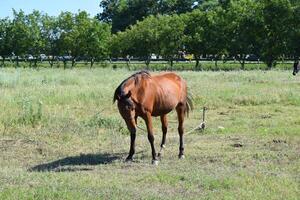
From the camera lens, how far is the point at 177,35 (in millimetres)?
58062

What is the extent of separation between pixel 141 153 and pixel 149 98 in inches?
56.6

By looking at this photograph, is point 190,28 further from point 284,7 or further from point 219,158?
point 219,158

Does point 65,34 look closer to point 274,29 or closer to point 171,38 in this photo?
point 171,38

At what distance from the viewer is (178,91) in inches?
452

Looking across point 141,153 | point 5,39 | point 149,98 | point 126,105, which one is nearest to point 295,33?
point 5,39

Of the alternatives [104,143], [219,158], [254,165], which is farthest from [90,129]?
[254,165]

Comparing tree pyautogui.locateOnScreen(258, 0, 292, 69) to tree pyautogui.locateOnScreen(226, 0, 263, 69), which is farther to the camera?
tree pyautogui.locateOnScreen(226, 0, 263, 69)

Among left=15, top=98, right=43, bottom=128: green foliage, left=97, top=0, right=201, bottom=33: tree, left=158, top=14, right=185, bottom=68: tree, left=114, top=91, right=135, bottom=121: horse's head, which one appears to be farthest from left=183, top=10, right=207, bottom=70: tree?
left=114, top=91, right=135, bottom=121: horse's head

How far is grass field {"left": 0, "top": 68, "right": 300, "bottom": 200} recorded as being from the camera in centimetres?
773

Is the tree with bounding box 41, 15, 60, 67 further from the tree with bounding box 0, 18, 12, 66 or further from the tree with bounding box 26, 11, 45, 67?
the tree with bounding box 0, 18, 12, 66

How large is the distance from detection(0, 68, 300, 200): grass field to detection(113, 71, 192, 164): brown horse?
77cm

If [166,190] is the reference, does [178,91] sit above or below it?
above

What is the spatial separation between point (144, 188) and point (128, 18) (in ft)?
326

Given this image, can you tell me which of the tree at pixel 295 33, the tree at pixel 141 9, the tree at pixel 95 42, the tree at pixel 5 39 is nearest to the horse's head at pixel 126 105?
the tree at pixel 295 33
